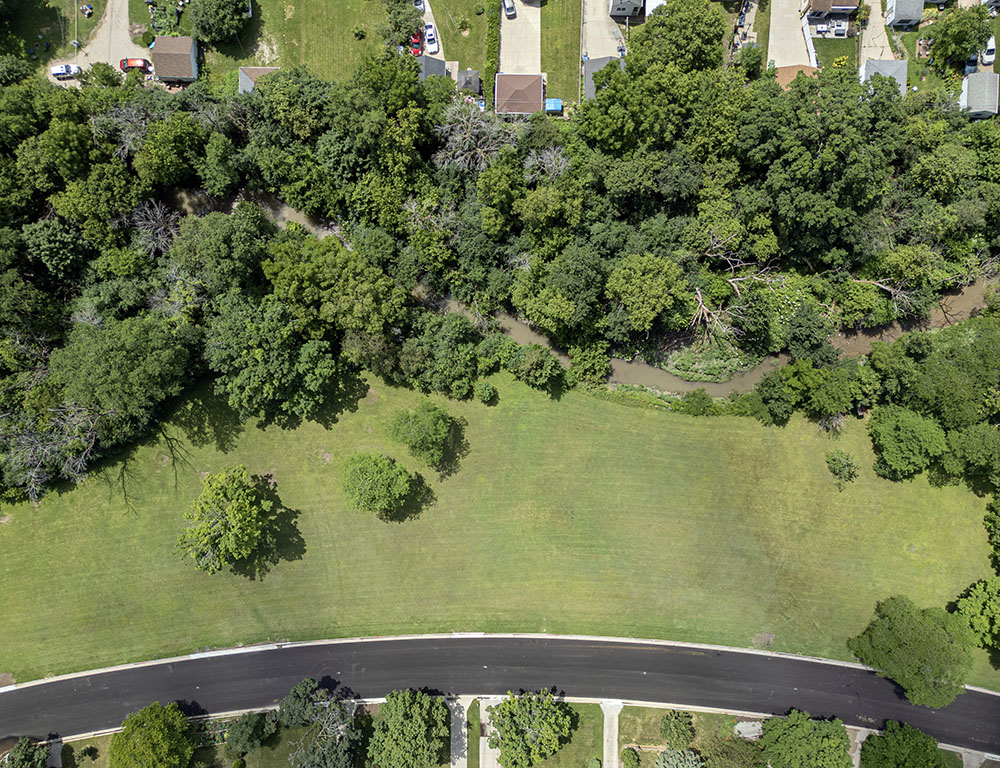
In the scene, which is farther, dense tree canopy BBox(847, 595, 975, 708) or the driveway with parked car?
the driveway with parked car

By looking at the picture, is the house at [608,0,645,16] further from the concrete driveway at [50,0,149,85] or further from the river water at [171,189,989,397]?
the concrete driveway at [50,0,149,85]

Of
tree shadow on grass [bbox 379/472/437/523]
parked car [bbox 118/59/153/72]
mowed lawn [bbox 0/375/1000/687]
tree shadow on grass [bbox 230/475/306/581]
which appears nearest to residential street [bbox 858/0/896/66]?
mowed lawn [bbox 0/375/1000/687]

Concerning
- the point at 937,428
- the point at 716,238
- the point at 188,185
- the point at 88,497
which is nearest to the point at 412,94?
the point at 188,185

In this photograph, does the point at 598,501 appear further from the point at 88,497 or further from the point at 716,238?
the point at 88,497

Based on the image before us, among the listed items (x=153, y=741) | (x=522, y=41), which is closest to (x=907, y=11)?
(x=522, y=41)

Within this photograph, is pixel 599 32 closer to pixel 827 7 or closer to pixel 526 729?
pixel 827 7

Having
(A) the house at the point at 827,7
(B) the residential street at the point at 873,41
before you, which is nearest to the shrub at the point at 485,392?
(A) the house at the point at 827,7
